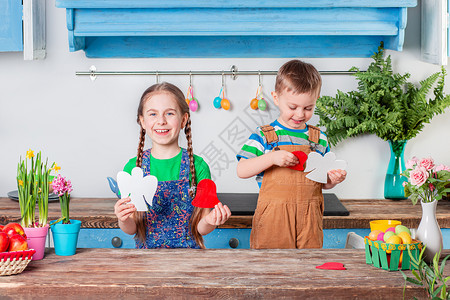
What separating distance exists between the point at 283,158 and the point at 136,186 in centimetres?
51

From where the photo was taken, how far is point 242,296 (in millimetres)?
1266

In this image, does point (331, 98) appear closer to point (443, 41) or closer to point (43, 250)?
point (443, 41)

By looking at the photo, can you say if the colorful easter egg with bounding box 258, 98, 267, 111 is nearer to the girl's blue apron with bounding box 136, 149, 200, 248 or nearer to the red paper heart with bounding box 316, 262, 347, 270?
the girl's blue apron with bounding box 136, 149, 200, 248

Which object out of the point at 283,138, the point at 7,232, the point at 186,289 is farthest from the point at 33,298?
the point at 283,138

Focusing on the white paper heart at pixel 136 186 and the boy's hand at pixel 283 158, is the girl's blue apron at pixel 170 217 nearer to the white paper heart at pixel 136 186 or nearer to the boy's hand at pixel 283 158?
the white paper heart at pixel 136 186

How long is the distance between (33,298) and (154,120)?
69cm

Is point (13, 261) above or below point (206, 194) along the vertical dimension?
below

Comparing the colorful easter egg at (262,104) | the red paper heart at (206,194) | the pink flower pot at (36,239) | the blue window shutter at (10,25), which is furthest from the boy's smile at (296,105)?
the blue window shutter at (10,25)

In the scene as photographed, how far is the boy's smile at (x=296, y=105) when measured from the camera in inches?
74.1

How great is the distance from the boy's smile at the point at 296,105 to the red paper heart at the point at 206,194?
46 cm

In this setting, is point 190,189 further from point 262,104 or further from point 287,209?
point 262,104

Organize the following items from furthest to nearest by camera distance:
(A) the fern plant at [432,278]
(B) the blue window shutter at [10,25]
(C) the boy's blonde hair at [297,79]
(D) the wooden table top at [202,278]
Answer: (B) the blue window shutter at [10,25] < (C) the boy's blonde hair at [297,79] < (D) the wooden table top at [202,278] < (A) the fern plant at [432,278]

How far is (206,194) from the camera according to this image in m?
1.62

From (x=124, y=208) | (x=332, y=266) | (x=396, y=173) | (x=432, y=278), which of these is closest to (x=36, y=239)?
(x=124, y=208)
